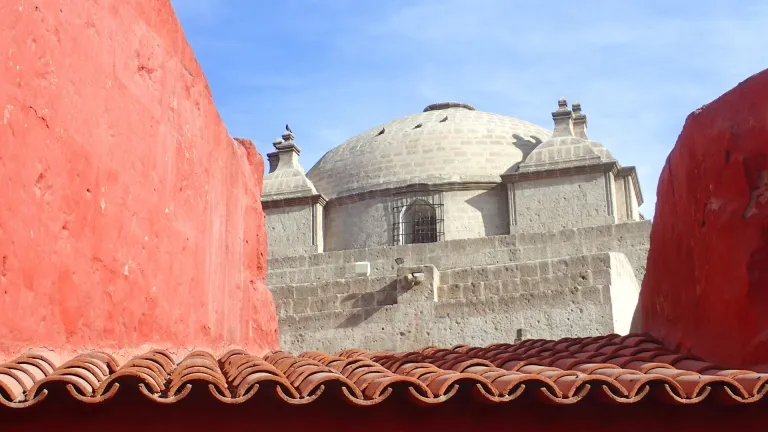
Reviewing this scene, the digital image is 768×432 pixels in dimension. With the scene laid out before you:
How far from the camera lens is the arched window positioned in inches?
824

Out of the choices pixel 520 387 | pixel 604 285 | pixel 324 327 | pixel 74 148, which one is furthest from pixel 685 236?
pixel 324 327

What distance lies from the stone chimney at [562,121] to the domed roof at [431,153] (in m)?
0.74

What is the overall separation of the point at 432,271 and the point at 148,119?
828 centimetres

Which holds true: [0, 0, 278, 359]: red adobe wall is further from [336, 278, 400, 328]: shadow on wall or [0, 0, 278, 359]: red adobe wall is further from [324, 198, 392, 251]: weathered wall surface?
[324, 198, 392, 251]: weathered wall surface

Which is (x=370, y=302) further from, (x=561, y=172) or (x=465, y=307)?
(x=561, y=172)

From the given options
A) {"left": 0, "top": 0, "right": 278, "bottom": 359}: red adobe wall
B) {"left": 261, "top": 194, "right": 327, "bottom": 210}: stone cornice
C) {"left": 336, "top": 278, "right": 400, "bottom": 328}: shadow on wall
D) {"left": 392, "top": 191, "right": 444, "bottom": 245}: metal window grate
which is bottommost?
{"left": 336, "top": 278, "right": 400, "bottom": 328}: shadow on wall

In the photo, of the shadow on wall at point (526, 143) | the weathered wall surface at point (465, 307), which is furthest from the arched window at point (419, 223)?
the weathered wall surface at point (465, 307)

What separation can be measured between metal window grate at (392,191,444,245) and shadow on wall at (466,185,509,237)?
2.48 feet

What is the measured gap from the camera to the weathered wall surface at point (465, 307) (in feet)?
45.6

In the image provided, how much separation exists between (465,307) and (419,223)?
694cm

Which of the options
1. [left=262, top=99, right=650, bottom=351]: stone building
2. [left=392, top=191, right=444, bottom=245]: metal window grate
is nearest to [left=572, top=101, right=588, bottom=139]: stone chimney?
[left=262, top=99, right=650, bottom=351]: stone building

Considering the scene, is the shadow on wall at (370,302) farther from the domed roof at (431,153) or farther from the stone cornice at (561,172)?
the domed roof at (431,153)

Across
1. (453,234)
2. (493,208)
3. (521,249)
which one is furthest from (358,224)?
(521,249)

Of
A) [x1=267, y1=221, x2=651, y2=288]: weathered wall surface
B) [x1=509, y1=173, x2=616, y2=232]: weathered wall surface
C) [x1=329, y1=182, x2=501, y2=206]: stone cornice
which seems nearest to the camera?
[x1=267, y1=221, x2=651, y2=288]: weathered wall surface
